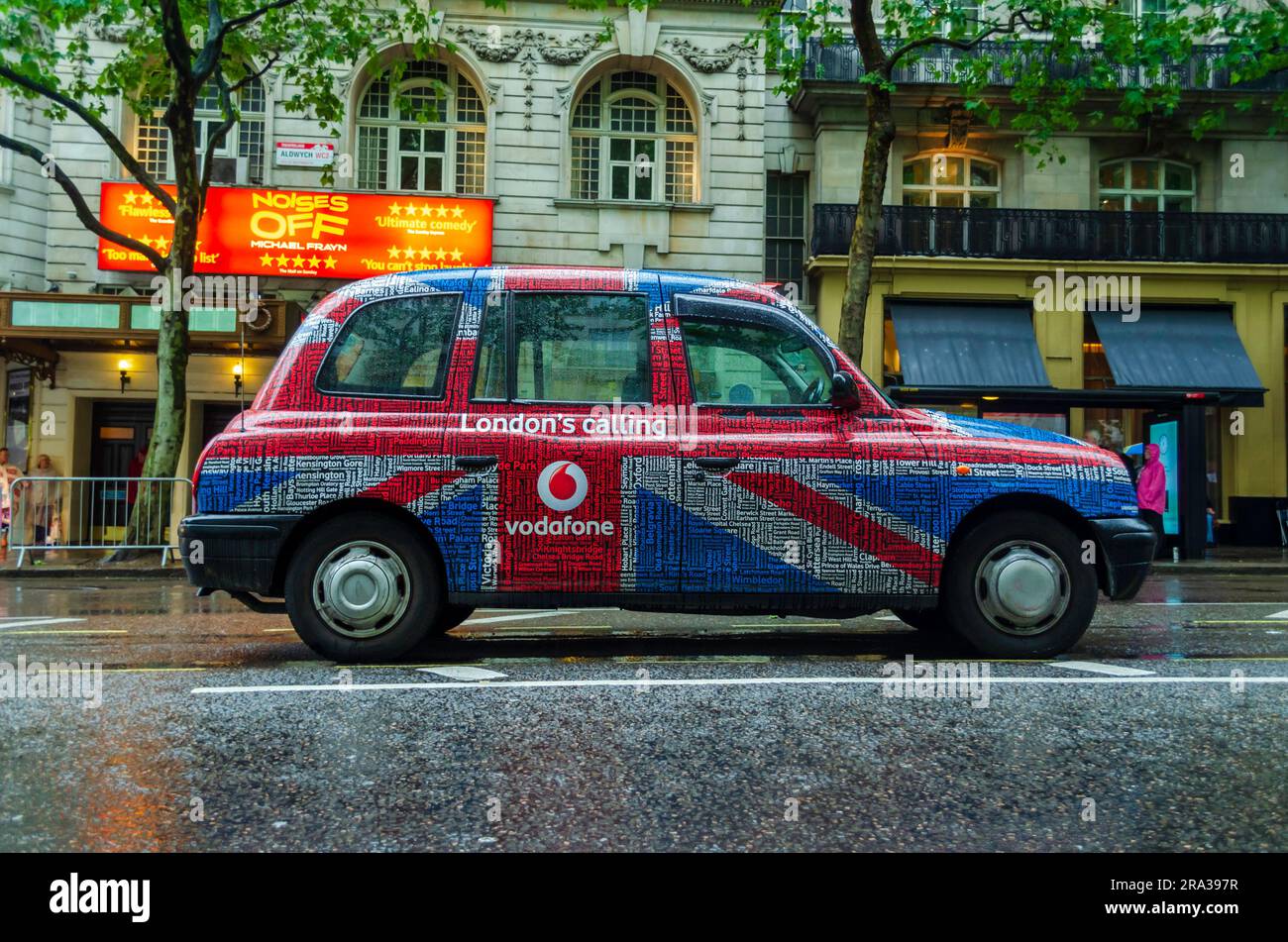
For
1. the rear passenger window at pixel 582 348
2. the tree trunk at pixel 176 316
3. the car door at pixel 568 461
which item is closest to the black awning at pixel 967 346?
the tree trunk at pixel 176 316

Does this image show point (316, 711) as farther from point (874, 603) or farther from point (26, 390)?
point (26, 390)

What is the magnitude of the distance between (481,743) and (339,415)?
248 cm

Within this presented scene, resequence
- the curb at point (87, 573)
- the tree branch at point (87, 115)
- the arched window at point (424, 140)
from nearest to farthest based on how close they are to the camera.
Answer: the curb at point (87, 573), the tree branch at point (87, 115), the arched window at point (424, 140)

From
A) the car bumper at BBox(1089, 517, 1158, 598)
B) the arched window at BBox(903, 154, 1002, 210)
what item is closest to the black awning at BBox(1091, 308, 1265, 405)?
the arched window at BBox(903, 154, 1002, 210)

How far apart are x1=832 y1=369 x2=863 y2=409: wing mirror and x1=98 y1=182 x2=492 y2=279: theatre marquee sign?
16.1 metres

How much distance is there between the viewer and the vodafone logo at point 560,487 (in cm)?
538

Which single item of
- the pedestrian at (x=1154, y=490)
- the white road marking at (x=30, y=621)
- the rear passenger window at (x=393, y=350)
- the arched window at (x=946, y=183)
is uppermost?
the arched window at (x=946, y=183)

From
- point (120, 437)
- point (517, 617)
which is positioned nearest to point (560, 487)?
point (517, 617)

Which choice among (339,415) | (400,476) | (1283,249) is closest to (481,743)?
(400,476)

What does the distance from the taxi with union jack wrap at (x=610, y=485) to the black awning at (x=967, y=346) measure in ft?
49.5

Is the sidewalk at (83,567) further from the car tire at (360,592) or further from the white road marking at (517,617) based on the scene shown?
the car tire at (360,592)

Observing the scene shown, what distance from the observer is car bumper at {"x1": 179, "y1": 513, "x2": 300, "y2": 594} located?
5.33 metres

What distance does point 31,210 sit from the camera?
67.6 ft
